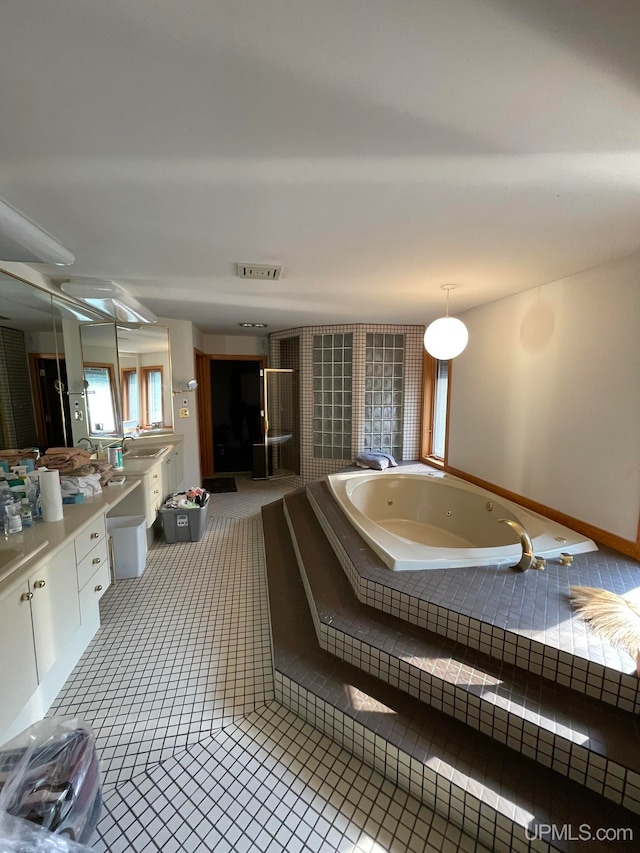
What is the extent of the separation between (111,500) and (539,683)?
87.4 inches

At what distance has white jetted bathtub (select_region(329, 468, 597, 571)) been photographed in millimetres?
1902

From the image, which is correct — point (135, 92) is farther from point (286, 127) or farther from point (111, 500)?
point (111, 500)

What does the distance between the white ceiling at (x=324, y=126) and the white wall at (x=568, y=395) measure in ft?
1.25

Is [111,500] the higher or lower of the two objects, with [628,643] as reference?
higher

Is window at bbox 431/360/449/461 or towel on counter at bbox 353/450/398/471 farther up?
window at bbox 431/360/449/461

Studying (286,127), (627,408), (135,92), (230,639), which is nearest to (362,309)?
(627,408)

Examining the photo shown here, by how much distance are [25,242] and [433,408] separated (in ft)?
13.1

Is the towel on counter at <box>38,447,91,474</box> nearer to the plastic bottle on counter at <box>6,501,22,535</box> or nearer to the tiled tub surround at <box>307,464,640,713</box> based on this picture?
the plastic bottle on counter at <box>6,501,22,535</box>

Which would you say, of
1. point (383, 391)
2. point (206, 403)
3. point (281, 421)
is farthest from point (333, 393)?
point (206, 403)

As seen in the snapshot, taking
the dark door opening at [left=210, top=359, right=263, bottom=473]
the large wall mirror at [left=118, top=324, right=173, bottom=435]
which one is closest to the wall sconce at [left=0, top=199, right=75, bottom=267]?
the large wall mirror at [left=118, top=324, right=173, bottom=435]

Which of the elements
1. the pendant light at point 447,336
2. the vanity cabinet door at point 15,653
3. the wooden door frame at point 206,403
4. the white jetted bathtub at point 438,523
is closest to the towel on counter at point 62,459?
the vanity cabinet door at point 15,653

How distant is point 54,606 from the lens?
1.39 metres

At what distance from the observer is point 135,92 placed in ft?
2.80

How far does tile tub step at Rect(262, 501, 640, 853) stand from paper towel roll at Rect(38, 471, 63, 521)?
1.24 m
